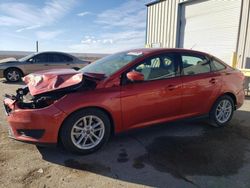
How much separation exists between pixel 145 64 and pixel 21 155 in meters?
2.24

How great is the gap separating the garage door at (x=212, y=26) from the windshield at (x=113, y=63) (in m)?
6.07

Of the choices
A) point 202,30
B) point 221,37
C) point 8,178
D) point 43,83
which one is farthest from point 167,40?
point 8,178

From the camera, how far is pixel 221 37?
943 centimetres

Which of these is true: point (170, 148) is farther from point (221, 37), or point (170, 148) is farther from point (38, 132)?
point (221, 37)

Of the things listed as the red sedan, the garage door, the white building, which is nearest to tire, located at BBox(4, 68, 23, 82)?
the white building

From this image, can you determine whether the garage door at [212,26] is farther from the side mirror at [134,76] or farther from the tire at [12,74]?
the tire at [12,74]

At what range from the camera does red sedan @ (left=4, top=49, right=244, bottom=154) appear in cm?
317

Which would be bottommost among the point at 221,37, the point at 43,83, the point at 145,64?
the point at 43,83

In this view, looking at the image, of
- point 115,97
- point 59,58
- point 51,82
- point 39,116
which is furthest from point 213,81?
point 59,58

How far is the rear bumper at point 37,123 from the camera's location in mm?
3084

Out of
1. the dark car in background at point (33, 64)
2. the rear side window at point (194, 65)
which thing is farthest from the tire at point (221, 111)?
the dark car in background at point (33, 64)

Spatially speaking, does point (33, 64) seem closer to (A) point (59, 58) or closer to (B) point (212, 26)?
(A) point (59, 58)

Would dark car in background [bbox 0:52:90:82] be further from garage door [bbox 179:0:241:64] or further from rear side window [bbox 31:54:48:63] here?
garage door [bbox 179:0:241:64]

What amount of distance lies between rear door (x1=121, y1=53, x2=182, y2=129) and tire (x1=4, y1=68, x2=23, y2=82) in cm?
834
